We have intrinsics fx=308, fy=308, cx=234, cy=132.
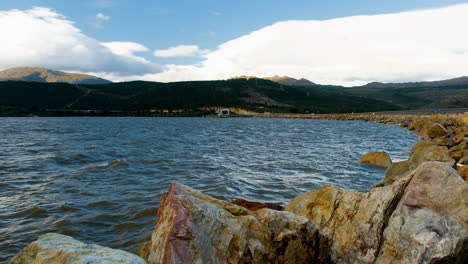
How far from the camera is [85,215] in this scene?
1065 centimetres

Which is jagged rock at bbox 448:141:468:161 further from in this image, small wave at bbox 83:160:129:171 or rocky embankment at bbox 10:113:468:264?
small wave at bbox 83:160:129:171

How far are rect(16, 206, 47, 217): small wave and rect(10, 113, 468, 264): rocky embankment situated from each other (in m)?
5.95

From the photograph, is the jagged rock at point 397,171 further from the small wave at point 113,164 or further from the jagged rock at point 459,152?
the small wave at point 113,164

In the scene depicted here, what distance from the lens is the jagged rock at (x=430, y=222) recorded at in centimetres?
539

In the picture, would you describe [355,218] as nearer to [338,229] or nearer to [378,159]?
[338,229]

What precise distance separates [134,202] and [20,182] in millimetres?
7401

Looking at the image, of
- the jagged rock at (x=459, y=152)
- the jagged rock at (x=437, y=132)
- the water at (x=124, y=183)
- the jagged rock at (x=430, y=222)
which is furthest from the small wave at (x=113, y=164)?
the jagged rock at (x=437, y=132)

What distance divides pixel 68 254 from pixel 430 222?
618 cm

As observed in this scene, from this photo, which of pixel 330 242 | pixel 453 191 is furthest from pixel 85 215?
pixel 453 191

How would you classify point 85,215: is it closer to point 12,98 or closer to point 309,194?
point 309,194

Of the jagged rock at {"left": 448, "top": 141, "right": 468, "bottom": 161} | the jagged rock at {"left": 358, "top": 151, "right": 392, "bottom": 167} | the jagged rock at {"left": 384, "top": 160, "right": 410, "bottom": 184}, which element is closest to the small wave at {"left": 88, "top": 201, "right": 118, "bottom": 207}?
the jagged rock at {"left": 384, "top": 160, "right": 410, "bottom": 184}

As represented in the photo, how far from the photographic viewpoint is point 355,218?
6691 millimetres

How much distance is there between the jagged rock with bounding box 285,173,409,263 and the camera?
6.25 metres

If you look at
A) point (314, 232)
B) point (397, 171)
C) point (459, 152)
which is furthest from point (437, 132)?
point (314, 232)
